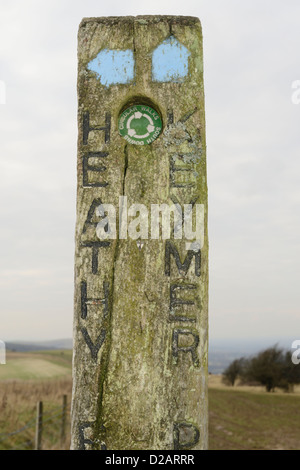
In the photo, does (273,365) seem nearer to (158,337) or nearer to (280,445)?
(280,445)

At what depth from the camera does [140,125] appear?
154 inches

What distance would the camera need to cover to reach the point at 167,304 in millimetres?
3705

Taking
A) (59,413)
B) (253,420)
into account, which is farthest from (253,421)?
(59,413)

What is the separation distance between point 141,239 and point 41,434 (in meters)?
9.58

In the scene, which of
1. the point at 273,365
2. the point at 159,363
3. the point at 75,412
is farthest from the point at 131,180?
the point at 273,365

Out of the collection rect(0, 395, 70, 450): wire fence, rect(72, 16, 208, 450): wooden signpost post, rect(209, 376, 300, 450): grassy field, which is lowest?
rect(209, 376, 300, 450): grassy field

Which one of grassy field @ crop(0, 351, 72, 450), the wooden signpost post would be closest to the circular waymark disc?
the wooden signpost post

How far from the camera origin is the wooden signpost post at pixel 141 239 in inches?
144

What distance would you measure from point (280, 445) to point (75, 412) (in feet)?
39.4

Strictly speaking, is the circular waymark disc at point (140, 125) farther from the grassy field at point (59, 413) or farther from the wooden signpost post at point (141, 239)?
the grassy field at point (59, 413)

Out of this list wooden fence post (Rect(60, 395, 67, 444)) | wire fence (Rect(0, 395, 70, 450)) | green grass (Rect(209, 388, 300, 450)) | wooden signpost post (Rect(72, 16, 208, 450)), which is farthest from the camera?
green grass (Rect(209, 388, 300, 450))

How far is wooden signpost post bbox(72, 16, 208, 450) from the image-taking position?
3652mm

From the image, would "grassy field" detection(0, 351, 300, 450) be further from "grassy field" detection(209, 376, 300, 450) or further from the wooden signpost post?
the wooden signpost post

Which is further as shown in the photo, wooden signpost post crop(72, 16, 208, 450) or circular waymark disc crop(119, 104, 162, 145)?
circular waymark disc crop(119, 104, 162, 145)
